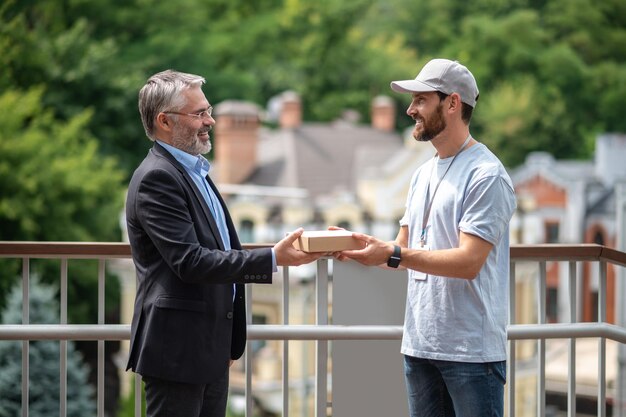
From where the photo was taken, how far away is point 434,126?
98.3 inches

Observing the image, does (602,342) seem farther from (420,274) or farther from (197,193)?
(197,193)

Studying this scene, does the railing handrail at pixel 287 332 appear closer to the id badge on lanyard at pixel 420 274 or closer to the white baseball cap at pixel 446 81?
the id badge on lanyard at pixel 420 274

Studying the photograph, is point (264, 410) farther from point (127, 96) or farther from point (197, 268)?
point (197, 268)

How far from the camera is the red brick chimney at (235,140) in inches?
1550

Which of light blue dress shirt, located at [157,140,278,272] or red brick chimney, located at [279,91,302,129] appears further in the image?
red brick chimney, located at [279,91,302,129]

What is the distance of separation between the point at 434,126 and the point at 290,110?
4188cm

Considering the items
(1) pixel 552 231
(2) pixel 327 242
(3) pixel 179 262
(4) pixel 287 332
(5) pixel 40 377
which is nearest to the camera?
(3) pixel 179 262

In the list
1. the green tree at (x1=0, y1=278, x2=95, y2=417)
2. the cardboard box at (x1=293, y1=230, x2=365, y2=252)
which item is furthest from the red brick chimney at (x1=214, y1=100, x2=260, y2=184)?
the cardboard box at (x1=293, y1=230, x2=365, y2=252)

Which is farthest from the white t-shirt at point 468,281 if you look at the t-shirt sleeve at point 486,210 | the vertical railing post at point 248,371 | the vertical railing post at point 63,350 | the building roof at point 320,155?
the building roof at point 320,155

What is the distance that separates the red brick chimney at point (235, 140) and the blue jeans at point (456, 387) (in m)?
36.6

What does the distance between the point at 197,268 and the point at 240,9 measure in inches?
1793

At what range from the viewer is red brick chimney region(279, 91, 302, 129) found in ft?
144

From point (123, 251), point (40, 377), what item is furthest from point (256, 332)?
point (40, 377)

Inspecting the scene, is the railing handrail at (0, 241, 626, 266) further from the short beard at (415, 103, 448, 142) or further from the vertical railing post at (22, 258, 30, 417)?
the short beard at (415, 103, 448, 142)
